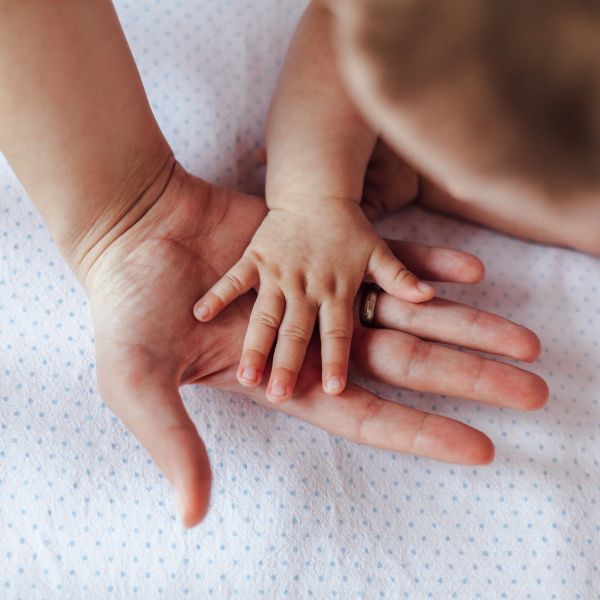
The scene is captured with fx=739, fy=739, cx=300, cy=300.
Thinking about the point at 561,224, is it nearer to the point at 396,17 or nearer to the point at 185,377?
the point at 396,17

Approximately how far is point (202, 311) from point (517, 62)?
0.45m

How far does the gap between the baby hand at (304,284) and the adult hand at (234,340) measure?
2 cm

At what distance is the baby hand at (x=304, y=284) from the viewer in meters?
0.57

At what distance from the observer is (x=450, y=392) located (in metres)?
0.61

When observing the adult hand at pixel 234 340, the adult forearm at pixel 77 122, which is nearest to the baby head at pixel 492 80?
the adult hand at pixel 234 340

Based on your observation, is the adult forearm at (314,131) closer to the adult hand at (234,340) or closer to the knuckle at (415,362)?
the adult hand at (234,340)

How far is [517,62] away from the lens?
138 mm

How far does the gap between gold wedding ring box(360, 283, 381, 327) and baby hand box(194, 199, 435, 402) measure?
1 cm

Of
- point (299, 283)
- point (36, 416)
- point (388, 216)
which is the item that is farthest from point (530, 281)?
point (36, 416)

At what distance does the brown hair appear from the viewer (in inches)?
5.3

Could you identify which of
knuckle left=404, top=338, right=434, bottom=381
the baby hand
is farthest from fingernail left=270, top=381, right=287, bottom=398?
knuckle left=404, top=338, right=434, bottom=381

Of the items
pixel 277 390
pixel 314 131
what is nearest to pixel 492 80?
pixel 277 390

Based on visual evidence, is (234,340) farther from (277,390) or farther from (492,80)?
(492,80)

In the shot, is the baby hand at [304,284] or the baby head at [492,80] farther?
the baby hand at [304,284]
